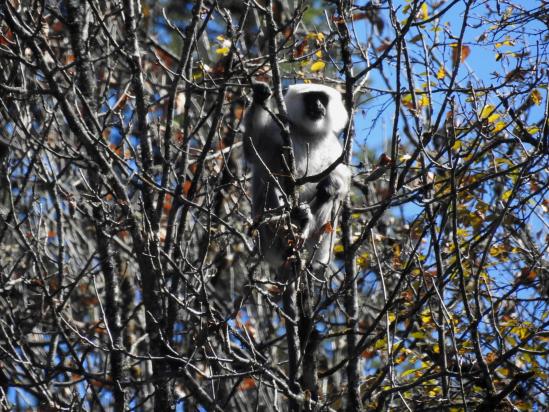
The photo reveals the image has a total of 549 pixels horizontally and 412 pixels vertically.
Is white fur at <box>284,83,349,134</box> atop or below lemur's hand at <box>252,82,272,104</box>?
atop

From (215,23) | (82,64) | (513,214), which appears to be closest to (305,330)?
(513,214)

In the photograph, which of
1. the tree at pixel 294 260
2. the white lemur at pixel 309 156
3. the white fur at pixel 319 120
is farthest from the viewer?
the white fur at pixel 319 120

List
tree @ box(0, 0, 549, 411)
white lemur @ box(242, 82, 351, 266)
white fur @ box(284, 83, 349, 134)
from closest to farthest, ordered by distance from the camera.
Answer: tree @ box(0, 0, 549, 411) < white lemur @ box(242, 82, 351, 266) < white fur @ box(284, 83, 349, 134)

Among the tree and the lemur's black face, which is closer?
the tree

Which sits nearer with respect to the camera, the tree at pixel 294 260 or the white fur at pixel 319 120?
the tree at pixel 294 260

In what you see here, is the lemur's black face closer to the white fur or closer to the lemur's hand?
the white fur

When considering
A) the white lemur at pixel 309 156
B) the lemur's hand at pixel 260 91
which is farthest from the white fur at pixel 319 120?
the lemur's hand at pixel 260 91

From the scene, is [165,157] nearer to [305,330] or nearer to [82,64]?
[82,64]

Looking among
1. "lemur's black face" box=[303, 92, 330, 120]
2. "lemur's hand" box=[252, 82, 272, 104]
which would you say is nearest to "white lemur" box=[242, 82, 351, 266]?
"lemur's black face" box=[303, 92, 330, 120]

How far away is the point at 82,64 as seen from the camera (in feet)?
26.6

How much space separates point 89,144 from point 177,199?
87cm

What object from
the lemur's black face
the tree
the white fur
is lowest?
the tree

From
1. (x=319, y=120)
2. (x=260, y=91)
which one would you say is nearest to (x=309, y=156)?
(x=319, y=120)

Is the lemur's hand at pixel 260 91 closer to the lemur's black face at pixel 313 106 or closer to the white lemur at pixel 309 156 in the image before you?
the white lemur at pixel 309 156
